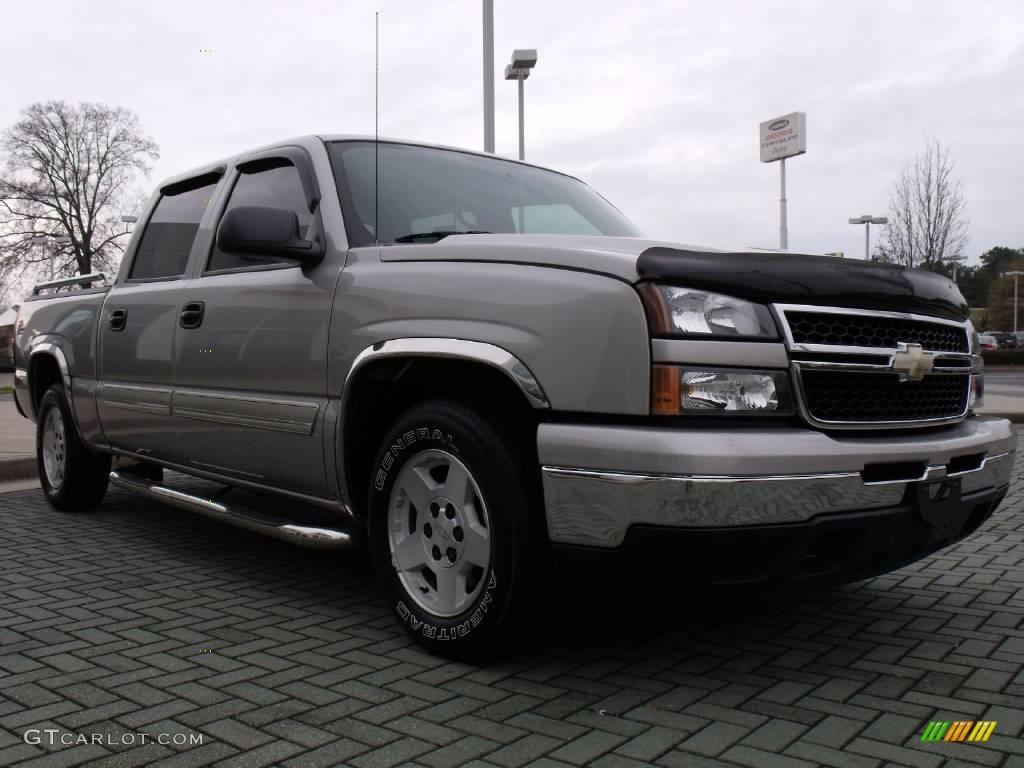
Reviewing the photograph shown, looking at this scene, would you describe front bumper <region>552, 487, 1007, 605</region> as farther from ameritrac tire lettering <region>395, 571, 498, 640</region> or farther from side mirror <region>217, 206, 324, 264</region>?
side mirror <region>217, 206, 324, 264</region>

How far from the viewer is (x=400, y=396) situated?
3686 millimetres

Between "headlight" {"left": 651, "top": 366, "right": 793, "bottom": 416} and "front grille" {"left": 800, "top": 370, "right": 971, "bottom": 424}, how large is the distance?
128 mm

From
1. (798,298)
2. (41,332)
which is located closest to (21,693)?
(798,298)

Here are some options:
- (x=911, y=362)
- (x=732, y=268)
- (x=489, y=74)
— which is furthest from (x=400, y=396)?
(x=489, y=74)

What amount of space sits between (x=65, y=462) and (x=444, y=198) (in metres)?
3.40

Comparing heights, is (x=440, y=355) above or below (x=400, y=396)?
above

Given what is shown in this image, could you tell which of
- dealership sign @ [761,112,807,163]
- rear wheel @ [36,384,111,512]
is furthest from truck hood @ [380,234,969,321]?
dealership sign @ [761,112,807,163]

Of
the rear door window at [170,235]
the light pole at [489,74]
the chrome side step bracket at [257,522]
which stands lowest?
the chrome side step bracket at [257,522]

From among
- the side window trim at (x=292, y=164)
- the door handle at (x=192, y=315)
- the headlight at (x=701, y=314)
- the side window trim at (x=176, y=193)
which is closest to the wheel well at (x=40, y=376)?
the side window trim at (x=176, y=193)

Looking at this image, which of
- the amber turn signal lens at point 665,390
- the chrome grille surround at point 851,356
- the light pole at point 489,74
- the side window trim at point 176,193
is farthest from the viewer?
the light pole at point 489,74

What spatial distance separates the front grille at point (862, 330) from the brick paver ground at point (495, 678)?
0.97 meters

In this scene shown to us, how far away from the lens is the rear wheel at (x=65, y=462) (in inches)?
239

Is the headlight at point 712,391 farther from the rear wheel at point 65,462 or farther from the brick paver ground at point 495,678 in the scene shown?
the rear wheel at point 65,462

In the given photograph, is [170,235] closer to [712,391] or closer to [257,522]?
[257,522]
